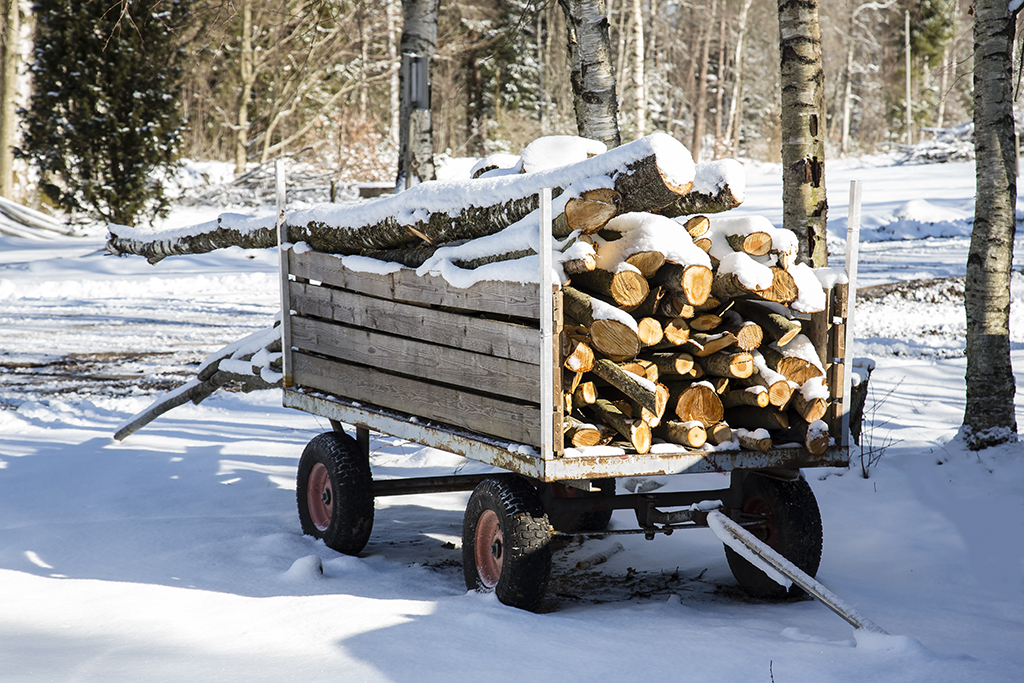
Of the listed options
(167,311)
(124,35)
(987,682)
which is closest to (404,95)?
(167,311)

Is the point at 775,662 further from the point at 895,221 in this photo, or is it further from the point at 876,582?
the point at 895,221

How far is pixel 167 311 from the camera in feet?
43.8

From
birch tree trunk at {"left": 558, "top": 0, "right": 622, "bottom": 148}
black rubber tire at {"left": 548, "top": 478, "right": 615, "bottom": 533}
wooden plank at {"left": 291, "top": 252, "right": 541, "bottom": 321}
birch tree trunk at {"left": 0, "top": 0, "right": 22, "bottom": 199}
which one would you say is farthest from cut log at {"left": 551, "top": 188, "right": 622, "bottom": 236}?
birch tree trunk at {"left": 0, "top": 0, "right": 22, "bottom": 199}

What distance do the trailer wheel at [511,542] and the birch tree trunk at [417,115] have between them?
23.1 ft

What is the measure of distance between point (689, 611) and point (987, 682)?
1.22 meters

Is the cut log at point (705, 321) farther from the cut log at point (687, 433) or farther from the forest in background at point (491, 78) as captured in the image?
the forest in background at point (491, 78)

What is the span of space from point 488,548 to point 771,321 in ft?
5.03

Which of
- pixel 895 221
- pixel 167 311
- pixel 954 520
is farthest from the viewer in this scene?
pixel 895 221

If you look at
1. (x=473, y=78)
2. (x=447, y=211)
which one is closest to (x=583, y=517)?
(x=447, y=211)

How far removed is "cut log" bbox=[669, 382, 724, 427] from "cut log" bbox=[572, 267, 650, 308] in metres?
0.44

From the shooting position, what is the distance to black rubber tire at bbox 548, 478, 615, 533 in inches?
158

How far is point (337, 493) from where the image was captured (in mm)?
4629

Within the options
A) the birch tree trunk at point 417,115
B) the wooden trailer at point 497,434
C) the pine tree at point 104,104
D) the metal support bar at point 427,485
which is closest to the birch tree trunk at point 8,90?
the pine tree at point 104,104

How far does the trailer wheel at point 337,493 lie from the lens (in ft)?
15.2
